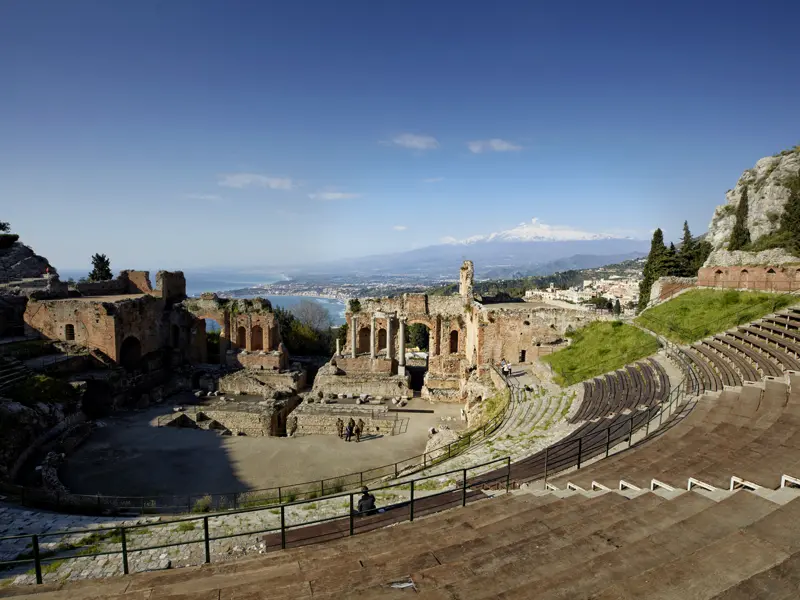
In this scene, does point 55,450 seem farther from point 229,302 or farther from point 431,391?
point 431,391

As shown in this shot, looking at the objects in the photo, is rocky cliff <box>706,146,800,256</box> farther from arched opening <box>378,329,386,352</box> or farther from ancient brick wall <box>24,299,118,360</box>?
ancient brick wall <box>24,299,118,360</box>

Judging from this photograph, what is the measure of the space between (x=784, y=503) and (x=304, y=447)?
2060cm

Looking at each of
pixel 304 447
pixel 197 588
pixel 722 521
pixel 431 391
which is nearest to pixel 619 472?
pixel 722 521

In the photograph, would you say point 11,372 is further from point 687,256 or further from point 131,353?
point 687,256

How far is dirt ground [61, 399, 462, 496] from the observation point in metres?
19.5

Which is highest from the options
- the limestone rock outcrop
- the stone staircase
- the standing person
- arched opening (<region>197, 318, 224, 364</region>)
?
the limestone rock outcrop

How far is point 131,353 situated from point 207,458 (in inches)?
723

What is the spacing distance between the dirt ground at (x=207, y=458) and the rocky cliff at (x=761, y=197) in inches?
1897

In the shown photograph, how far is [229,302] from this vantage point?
126 ft

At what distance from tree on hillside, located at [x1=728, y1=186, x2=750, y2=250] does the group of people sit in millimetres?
52471

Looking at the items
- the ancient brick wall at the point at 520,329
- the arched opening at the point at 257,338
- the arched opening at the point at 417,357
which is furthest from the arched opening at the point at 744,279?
the arched opening at the point at 257,338

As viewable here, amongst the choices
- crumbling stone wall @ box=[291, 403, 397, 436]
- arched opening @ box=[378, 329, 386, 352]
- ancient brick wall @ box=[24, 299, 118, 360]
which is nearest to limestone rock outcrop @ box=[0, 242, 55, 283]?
ancient brick wall @ box=[24, 299, 118, 360]

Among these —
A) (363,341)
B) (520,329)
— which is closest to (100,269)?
(363,341)

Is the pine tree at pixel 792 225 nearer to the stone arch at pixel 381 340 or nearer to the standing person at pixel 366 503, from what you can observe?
the stone arch at pixel 381 340
